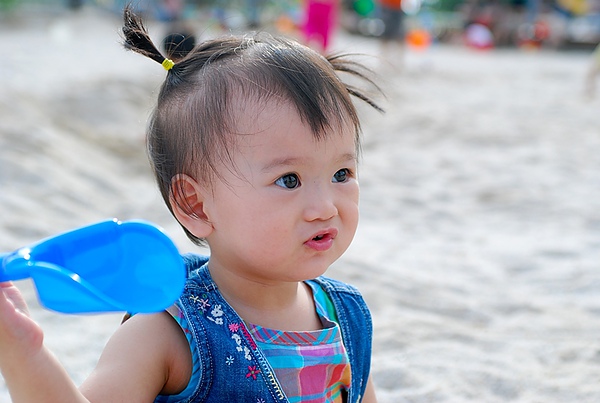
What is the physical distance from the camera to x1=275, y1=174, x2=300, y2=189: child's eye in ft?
4.03

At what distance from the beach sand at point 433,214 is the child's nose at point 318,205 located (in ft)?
1.52

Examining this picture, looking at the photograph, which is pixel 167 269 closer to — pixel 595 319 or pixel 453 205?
pixel 595 319

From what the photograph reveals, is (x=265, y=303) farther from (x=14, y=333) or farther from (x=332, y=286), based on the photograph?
(x=14, y=333)

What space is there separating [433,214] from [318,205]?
2758 millimetres

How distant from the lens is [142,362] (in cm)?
117

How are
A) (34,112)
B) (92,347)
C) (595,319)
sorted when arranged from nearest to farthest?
(92,347), (595,319), (34,112)

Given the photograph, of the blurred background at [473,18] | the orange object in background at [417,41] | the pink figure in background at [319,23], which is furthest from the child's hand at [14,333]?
the orange object in background at [417,41]

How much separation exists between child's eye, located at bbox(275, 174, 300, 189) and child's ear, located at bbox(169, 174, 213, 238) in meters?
0.14

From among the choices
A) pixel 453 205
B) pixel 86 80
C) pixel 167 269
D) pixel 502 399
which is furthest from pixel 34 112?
pixel 167 269

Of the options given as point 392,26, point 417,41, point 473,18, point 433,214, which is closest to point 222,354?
point 433,214

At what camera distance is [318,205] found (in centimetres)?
122

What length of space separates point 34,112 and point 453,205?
264cm

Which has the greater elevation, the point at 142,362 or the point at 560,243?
the point at 142,362

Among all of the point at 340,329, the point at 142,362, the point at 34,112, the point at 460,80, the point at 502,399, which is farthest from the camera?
the point at 460,80
